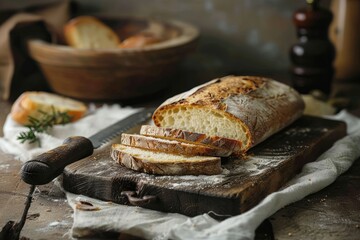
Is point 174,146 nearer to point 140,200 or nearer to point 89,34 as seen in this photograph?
point 140,200

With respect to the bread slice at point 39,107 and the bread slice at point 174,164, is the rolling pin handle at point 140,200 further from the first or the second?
the bread slice at point 39,107

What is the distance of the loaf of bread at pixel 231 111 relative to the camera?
92.4 inches

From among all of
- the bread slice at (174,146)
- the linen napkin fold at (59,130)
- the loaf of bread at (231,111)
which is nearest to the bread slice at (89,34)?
the linen napkin fold at (59,130)

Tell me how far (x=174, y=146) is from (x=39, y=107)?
1.00 m

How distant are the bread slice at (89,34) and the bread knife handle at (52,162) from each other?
1270 millimetres

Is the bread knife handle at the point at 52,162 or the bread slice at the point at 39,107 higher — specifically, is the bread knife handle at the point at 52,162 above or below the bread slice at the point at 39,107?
above

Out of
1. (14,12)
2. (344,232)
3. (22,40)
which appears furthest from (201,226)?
(14,12)

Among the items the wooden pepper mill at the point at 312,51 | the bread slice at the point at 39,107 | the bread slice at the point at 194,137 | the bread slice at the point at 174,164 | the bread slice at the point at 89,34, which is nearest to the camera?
the bread slice at the point at 174,164

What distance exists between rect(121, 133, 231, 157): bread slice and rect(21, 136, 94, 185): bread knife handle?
0.19 meters

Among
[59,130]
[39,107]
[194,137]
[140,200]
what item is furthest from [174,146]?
[39,107]

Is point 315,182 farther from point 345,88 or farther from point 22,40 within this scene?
point 22,40

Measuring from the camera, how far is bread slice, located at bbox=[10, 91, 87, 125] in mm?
2971

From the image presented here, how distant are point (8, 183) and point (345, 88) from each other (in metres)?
2.16

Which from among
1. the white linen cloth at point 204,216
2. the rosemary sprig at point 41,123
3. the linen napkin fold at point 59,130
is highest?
the white linen cloth at point 204,216
